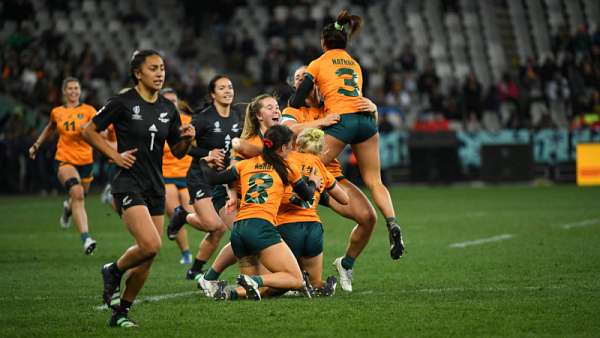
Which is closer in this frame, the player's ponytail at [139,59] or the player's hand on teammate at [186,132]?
the player's ponytail at [139,59]

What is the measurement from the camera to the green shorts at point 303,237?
970cm

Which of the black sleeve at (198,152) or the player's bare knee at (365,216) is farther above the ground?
the black sleeve at (198,152)

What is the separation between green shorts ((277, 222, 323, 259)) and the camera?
970 cm

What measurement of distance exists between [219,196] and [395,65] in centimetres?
2277

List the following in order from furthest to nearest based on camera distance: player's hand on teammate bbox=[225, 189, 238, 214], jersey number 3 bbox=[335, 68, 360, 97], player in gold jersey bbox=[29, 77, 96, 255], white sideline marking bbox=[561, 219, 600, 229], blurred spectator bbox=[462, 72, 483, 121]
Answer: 1. blurred spectator bbox=[462, 72, 483, 121]
2. white sideline marking bbox=[561, 219, 600, 229]
3. player in gold jersey bbox=[29, 77, 96, 255]
4. jersey number 3 bbox=[335, 68, 360, 97]
5. player's hand on teammate bbox=[225, 189, 238, 214]

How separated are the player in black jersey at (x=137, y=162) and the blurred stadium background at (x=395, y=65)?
65.2ft

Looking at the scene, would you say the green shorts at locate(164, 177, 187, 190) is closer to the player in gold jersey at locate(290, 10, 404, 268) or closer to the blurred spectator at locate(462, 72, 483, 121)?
the player in gold jersey at locate(290, 10, 404, 268)

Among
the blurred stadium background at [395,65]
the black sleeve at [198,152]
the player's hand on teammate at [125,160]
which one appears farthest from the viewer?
the blurred stadium background at [395,65]

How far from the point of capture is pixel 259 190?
30.2 ft

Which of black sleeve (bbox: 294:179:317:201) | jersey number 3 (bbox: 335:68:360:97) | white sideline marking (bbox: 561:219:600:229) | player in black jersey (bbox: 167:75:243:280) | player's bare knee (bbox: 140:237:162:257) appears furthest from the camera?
white sideline marking (bbox: 561:219:600:229)

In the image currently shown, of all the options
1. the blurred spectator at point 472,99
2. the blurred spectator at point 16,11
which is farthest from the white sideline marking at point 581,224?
the blurred spectator at point 16,11

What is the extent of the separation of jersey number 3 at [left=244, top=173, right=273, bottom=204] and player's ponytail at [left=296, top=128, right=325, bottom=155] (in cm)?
59

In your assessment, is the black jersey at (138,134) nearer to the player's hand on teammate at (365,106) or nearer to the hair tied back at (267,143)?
the hair tied back at (267,143)

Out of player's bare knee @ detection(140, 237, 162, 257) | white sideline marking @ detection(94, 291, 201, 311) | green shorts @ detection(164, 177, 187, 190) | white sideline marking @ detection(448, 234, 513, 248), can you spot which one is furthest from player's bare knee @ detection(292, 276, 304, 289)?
white sideline marking @ detection(448, 234, 513, 248)
